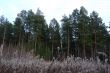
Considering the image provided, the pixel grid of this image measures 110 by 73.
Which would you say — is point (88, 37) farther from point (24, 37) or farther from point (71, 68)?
point (71, 68)

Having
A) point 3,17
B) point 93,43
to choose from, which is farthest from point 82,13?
point 3,17

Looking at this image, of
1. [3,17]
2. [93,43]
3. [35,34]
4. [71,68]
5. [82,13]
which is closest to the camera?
[71,68]

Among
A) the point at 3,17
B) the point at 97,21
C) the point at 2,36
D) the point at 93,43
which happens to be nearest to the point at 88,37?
the point at 93,43

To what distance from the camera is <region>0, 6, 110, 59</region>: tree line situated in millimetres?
55062

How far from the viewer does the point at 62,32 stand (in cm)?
6166

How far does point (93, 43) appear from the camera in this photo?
177 feet

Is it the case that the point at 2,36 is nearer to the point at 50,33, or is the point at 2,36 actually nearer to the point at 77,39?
the point at 50,33

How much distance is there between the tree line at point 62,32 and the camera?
55062 millimetres

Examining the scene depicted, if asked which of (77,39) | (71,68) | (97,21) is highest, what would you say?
(97,21)

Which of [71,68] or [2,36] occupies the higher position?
[2,36]

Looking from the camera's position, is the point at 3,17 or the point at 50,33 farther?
the point at 3,17

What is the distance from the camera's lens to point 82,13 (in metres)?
57.8

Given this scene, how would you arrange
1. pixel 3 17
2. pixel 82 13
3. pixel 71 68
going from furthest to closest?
1. pixel 3 17
2. pixel 82 13
3. pixel 71 68

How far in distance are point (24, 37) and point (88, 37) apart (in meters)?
19.0
